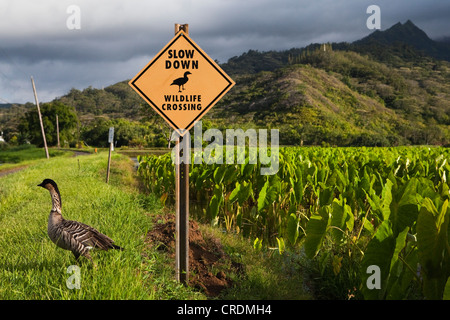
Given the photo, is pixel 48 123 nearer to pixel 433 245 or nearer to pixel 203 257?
pixel 203 257

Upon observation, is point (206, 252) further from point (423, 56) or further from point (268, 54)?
point (268, 54)

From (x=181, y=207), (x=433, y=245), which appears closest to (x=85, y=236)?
(x=181, y=207)

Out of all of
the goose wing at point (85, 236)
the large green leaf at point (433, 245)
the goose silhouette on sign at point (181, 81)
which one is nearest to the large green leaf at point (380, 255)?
the large green leaf at point (433, 245)

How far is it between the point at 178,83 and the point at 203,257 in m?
1.94

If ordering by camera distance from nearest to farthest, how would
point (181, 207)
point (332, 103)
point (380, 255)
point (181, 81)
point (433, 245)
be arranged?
point (433, 245) < point (380, 255) < point (181, 81) < point (181, 207) < point (332, 103)

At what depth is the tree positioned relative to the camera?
45344 mm

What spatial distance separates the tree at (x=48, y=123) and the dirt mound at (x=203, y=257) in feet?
153

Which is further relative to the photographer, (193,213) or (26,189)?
(26,189)

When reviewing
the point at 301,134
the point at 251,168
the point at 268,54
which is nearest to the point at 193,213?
the point at 251,168

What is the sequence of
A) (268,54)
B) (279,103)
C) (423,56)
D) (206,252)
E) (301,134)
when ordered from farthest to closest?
(268,54) → (423,56) → (279,103) → (301,134) → (206,252)

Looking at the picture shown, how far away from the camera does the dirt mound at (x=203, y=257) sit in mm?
3295

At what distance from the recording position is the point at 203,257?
12.6 ft

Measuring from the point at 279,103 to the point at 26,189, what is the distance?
5261 centimetres
